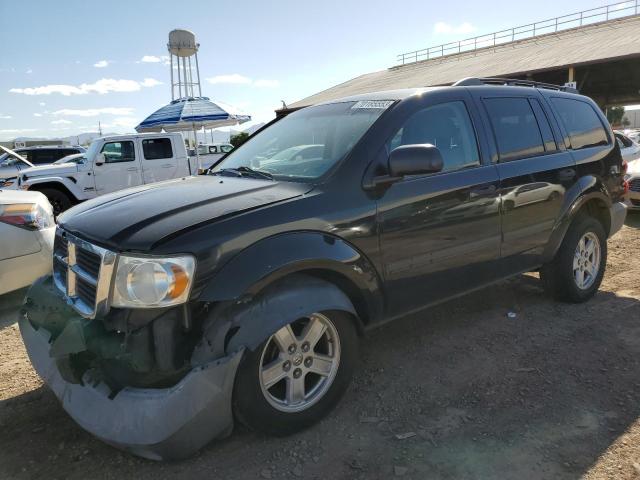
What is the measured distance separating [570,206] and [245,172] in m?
2.68

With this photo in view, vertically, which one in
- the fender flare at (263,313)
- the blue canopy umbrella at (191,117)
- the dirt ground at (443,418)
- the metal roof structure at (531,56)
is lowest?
the dirt ground at (443,418)

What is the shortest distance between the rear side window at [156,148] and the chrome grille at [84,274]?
9339 mm

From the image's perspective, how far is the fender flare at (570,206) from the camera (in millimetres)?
4008

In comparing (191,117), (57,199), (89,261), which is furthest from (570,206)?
(191,117)

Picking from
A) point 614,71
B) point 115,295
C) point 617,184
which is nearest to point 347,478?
point 115,295

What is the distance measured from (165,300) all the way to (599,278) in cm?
405

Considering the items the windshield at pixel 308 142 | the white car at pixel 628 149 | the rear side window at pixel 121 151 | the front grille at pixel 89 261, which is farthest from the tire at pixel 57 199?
the white car at pixel 628 149

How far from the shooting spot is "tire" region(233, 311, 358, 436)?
2.35 meters

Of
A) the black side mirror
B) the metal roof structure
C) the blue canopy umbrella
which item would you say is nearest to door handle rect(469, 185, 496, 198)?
the black side mirror

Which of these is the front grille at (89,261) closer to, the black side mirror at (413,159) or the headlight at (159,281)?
the headlight at (159,281)

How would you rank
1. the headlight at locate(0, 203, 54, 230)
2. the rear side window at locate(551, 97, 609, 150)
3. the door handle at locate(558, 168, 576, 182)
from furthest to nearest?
the headlight at locate(0, 203, 54, 230), the rear side window at locate(551, 97, 609, 150), the door handle at locate(558, 168, 576, 182)

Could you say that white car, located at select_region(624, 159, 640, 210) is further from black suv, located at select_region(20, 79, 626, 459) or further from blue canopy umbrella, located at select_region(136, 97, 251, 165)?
blue canopy umbrella, located at select_region(136, 97, 251, 165)

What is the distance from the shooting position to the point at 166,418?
212 centimetres

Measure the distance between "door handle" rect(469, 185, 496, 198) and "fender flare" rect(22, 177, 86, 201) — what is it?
9.99m
